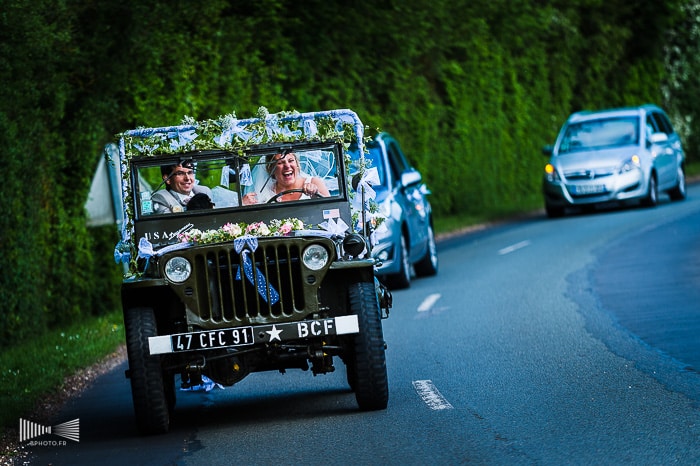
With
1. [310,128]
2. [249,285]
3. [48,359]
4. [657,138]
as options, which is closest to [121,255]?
[249,285]

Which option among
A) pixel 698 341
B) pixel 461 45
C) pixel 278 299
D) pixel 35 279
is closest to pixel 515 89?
pixel 461 45

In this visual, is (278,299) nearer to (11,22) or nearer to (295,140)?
(295,140)

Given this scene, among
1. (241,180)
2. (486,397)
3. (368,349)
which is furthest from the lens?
(241,180)

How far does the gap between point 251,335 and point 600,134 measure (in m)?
20.3

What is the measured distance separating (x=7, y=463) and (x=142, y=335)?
1.16 meters

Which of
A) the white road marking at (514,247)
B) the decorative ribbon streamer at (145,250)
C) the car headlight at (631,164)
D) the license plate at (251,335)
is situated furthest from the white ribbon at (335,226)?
the car headlight at (631,164)

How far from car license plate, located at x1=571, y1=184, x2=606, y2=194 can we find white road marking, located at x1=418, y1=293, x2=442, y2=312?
11.1 m

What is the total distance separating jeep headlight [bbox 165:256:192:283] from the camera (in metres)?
9.45

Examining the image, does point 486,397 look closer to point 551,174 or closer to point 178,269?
point 178,269

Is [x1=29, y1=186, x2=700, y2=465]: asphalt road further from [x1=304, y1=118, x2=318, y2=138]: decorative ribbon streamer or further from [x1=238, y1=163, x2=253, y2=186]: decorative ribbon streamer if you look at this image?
[x1=304, y1=118, x2=318, y2=138]: decorative ribbon streamer

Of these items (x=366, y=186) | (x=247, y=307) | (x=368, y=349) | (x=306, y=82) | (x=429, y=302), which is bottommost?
(x=429, y=302)

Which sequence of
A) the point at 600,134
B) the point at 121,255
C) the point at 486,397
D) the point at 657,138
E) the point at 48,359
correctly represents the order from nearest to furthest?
the point at 486,397
the point at 121,255
the point at 48,359
the point at 657,138
the point at 600,134

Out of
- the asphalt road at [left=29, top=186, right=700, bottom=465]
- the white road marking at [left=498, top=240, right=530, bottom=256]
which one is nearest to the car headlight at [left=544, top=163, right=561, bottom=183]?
the white road marking at [left=498, top=240, right=530, bottom=256]

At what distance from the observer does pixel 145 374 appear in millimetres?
9344
